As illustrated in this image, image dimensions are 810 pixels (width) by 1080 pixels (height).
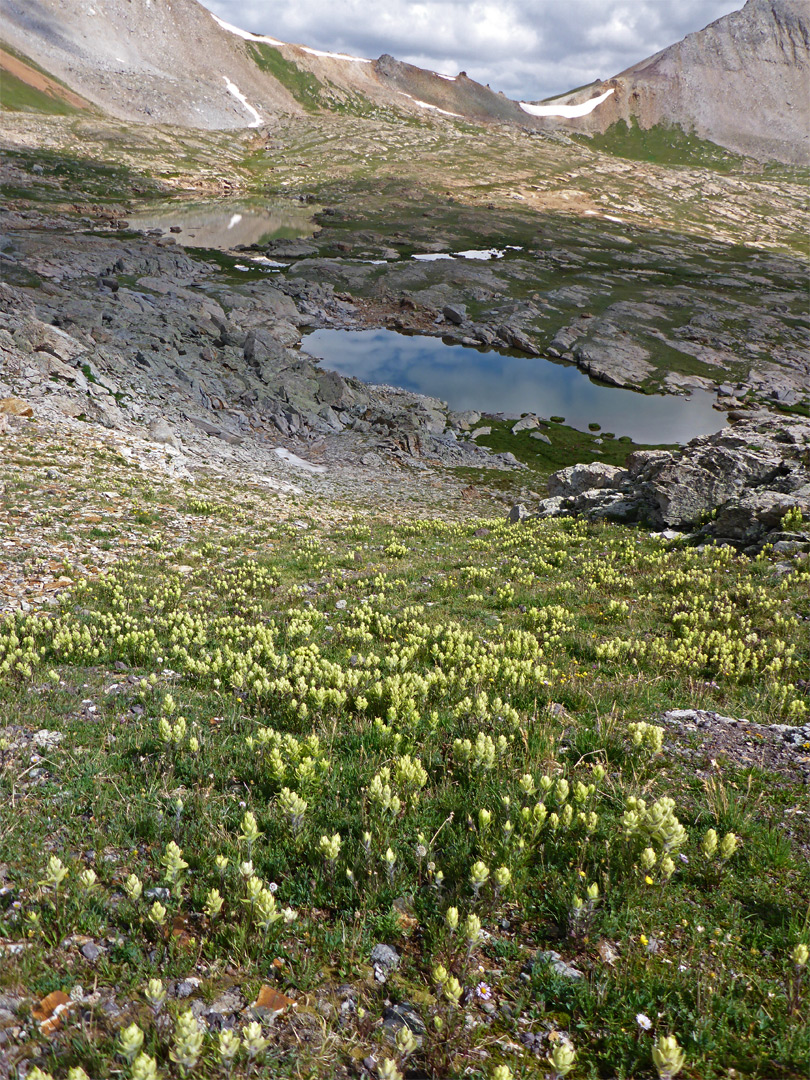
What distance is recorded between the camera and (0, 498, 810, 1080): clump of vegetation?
12.1ft

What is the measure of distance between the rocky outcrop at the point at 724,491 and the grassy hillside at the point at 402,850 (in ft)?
23.3

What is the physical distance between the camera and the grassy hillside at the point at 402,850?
3.70 meters

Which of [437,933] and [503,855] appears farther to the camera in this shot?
[503,855]

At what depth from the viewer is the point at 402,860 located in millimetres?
5051

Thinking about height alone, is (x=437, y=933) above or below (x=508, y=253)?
below

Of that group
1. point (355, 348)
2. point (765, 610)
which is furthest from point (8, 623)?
point (355, 348)

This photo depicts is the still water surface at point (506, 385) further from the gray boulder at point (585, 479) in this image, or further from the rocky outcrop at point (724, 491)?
the rocky outcrop at point (724, 491)

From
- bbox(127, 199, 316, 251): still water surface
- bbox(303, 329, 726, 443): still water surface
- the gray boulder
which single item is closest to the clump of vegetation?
the gray boulder

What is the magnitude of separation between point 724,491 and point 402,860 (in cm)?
2014

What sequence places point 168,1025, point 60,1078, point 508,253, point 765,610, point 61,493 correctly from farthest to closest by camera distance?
1. point 508,253
2. point 61,493
3. point 765,610
4. point 168,1025
5. point 60,1078

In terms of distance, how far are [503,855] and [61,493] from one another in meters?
21.1

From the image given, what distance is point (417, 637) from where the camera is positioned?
10.4 metres

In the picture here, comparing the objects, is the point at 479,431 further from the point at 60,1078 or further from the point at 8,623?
the point at 60,1078

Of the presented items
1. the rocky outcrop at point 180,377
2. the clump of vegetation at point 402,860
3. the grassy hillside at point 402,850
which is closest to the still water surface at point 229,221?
the rocky outcrop at point 180,377
